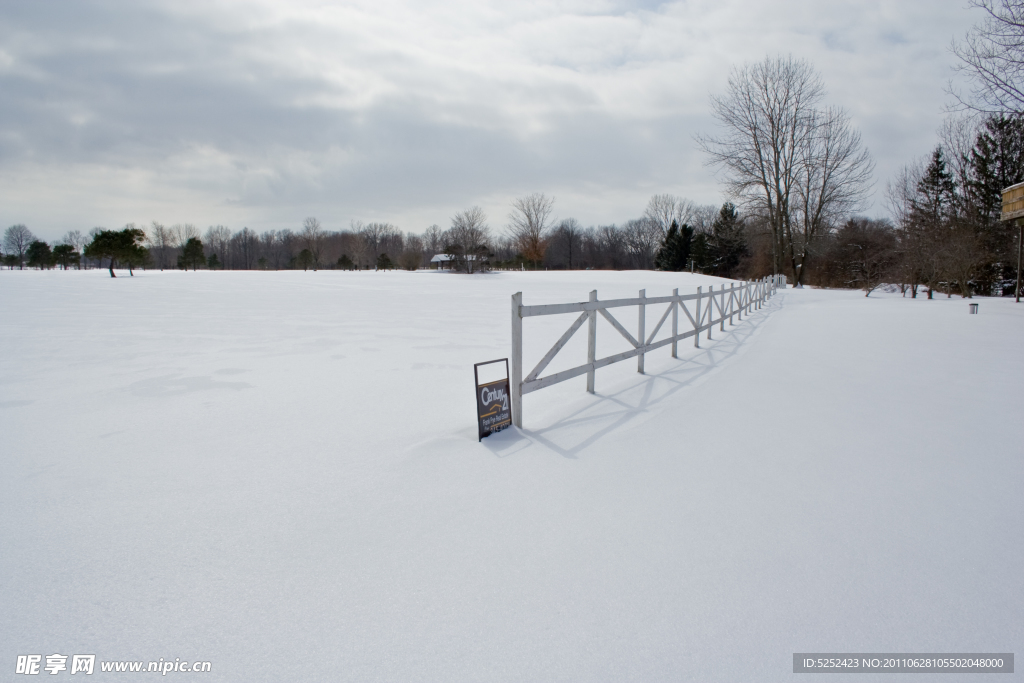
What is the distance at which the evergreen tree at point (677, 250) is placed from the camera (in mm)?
68812

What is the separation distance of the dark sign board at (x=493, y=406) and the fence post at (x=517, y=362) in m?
0.06

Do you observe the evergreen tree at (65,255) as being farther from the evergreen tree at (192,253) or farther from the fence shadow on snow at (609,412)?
the fence shadow on snow at (609,412)

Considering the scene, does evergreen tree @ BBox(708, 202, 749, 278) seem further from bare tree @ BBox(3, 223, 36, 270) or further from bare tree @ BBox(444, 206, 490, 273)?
bare tree @ BBox(3, 223, 36, 270)

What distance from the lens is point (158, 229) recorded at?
109m

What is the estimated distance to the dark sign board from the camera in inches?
186

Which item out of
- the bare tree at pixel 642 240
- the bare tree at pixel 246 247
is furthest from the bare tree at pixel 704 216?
the bare tree at pixel 246 247

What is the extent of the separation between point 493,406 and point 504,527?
1.83 metres

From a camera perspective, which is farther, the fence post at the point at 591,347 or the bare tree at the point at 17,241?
the bare tree at the point at 17,241

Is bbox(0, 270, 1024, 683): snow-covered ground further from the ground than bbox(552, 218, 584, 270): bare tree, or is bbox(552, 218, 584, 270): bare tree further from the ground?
bbox(552, 218, 584, 270): bare tree

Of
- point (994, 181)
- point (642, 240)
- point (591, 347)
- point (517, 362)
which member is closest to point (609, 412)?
point (591, 347)

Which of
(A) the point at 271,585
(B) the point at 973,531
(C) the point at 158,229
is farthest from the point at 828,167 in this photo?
(C) the point at 158,229

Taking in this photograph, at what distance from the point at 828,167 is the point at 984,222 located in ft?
37.4

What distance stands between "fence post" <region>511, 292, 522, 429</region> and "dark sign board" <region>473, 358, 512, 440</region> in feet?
0.19

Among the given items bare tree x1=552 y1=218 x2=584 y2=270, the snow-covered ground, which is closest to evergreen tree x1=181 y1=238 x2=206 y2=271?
bare tree x1=552 y1=218 x2=584 y2=270
